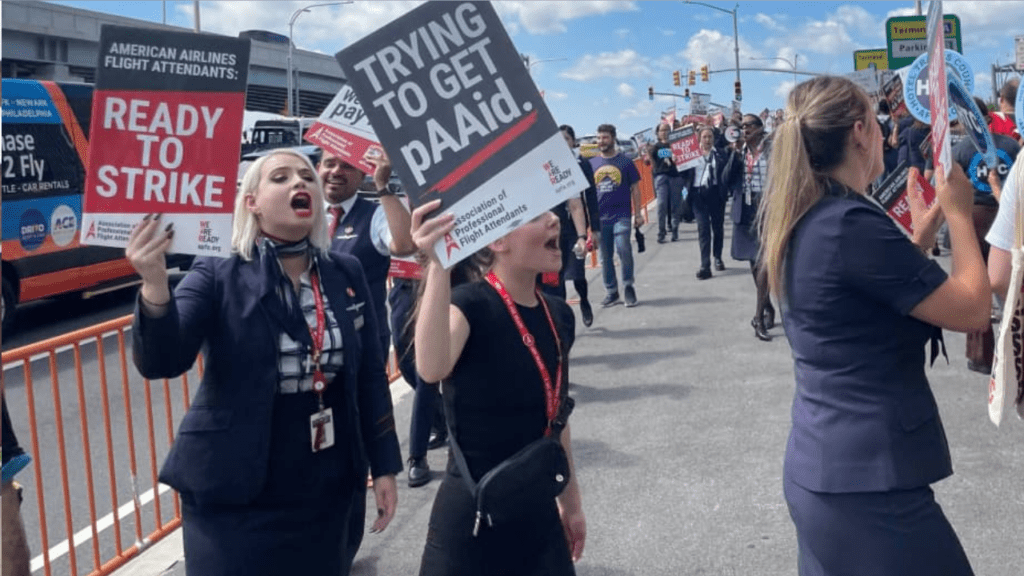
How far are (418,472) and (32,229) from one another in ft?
23.4

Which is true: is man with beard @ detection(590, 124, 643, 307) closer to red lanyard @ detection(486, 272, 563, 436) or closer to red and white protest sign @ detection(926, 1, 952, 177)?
red lanyard @ detection(486, 272, 563, 436)

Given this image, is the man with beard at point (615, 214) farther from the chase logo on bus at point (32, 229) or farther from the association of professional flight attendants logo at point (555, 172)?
the association of professional flight attendants logo at point (555, 172)

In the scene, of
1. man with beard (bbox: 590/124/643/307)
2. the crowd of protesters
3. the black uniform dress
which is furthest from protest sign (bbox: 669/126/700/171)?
the black uniform dress

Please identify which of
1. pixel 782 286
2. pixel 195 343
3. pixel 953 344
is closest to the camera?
pixel 782 286

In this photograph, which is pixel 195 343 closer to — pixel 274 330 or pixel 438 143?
pixel 274 330

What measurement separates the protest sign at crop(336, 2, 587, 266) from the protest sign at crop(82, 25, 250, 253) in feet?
1.25

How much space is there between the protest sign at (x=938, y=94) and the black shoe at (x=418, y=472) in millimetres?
→ 3836

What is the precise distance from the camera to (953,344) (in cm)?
924

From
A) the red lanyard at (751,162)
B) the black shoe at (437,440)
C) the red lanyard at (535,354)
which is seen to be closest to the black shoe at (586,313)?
the red lanyard at (751,162)

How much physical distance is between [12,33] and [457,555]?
45858 millimetres

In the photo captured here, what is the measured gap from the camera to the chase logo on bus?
11375 millimetres

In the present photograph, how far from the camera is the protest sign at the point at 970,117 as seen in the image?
2.96 meters

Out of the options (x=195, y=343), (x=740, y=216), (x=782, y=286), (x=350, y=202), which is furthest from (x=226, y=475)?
(x=740, y=216)

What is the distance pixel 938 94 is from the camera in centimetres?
265
